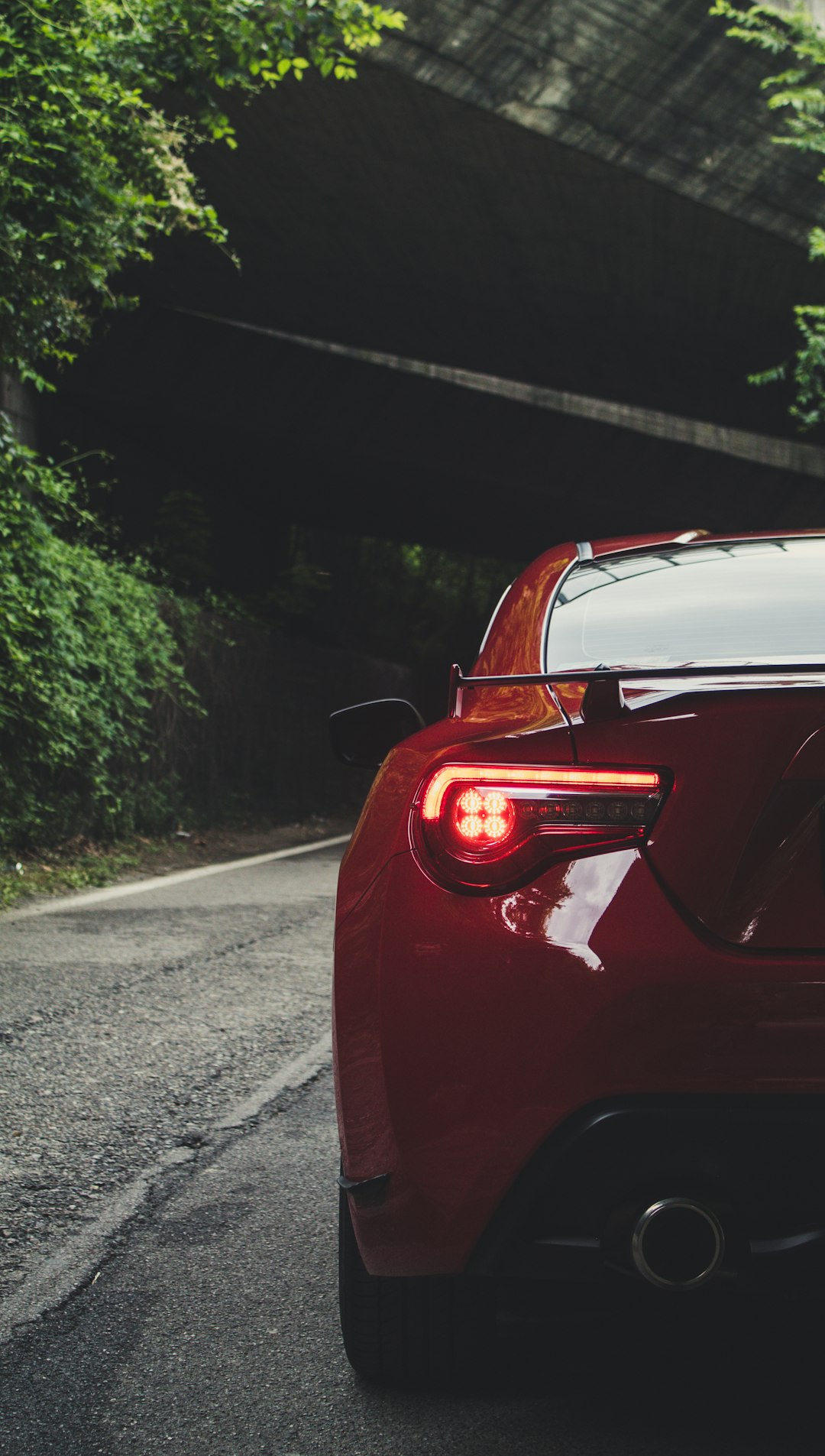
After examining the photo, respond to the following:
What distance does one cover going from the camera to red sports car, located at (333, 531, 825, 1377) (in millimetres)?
1921

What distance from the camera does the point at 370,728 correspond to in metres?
3.49

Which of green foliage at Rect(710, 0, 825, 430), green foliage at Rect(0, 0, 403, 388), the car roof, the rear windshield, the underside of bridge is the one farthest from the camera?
green foliage at Rect(710, 0, 825, 430)

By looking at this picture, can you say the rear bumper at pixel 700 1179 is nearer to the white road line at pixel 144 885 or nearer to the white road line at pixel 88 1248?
the white road line at pixel 88 1248

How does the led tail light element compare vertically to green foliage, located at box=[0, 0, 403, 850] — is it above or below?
below

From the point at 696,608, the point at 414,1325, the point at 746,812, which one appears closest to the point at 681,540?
the point at 696,608

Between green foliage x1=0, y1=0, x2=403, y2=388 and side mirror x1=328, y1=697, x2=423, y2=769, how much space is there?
7533mm

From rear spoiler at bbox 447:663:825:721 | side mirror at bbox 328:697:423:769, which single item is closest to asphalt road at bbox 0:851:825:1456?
rear spoiler at bbox 447:663:825:721

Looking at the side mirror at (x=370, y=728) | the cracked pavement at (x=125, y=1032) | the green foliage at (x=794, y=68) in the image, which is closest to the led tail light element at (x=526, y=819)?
the side mirror at (x=370, y=728)

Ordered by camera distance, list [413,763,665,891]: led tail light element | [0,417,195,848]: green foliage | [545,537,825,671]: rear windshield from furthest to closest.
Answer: [0,417,195,848]: green foliage < [545,537,825,671]: rear windshield < [413,763,665,891]: led tail light element

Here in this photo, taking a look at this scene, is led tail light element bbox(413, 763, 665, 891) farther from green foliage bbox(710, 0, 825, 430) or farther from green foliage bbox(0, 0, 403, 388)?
green foliage bbox(710, 0, 825, 430)

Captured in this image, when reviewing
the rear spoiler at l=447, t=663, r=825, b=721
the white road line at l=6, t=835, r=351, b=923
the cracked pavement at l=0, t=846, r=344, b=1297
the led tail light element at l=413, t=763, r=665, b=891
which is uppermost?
the rear spoiler at l=447, t=663, r=825, b=721

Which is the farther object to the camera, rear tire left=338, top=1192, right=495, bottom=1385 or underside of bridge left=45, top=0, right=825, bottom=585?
underside of bridge left=45, top=0, right=825, bottom=585

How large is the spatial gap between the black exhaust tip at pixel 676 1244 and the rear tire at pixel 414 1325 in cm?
46

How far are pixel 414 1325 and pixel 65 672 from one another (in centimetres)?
939
